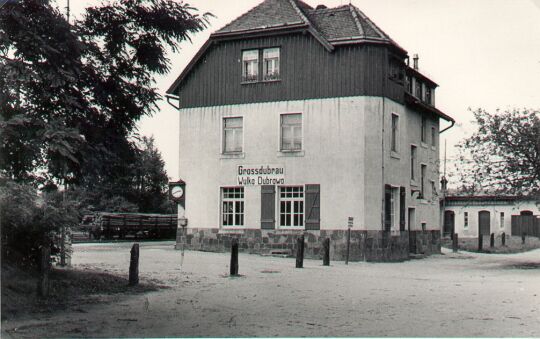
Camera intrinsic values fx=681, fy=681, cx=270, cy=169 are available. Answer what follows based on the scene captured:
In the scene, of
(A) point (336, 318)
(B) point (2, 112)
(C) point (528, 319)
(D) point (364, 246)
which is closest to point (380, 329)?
(A) point (336, 318)

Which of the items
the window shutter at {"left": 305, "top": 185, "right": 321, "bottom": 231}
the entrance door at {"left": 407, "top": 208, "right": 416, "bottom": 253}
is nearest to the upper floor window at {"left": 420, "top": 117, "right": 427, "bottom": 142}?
the entrance door at {"left": 407, "top": 208, "right": 416, "bottom": 253}

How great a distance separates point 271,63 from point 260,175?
4.38 metres

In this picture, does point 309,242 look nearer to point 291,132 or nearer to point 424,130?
point 291,132

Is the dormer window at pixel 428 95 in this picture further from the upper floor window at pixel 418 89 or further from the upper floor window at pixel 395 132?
the upper floor window at pixel 395 132

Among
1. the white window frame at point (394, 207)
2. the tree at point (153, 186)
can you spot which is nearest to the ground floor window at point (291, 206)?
the white window frame at point (394, 207)

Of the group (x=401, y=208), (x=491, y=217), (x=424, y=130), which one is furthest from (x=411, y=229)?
(x=491, y=217)

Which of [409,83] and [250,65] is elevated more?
[409,83]

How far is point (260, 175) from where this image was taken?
86.6 ft

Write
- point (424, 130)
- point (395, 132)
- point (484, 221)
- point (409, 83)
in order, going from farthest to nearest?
point (484, 221)
point (424, 130)
point (409, 83)
point (395, 132)

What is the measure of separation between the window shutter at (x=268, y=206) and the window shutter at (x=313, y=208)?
1.38 metres

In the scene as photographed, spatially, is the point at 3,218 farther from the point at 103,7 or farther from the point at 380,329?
the point at 380,329

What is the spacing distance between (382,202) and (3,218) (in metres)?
16.2

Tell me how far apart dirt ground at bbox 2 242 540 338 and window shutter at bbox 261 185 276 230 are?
597 cm

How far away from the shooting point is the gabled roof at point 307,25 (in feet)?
83.2
